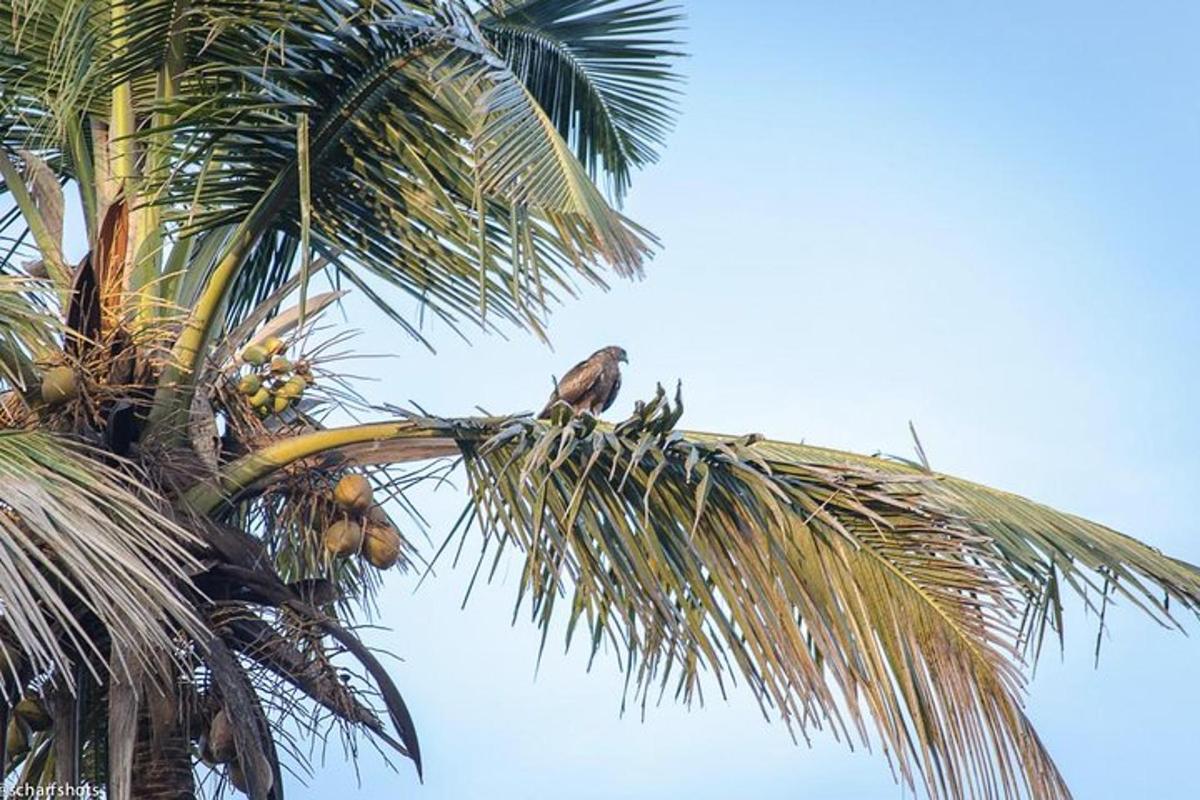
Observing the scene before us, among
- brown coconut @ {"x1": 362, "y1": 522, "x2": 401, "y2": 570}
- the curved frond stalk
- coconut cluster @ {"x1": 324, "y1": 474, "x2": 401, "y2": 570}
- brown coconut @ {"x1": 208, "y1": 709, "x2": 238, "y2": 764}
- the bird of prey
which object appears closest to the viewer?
the curved frond stalk

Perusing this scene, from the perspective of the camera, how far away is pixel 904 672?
4.83 meters

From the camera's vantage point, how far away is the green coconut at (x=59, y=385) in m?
5.16

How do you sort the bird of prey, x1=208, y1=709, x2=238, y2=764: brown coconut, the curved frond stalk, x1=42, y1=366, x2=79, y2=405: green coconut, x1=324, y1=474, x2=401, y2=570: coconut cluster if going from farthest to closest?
the bird of prey → x1=324, y1=474, x2=401, y2=570: coconut cluster → x1=208, y1=709, x2=238, y2=764: brown coconut → x1=42, y1=366, x2=79, y2=405: green coconut → the curved frond stalk

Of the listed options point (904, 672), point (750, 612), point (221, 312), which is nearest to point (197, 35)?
point (221, 312)

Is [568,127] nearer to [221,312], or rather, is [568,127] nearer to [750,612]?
[221,312]

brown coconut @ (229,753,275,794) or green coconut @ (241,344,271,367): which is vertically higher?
green coconut @ (241,344,271,367)

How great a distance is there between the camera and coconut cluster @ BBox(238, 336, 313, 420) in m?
5.59

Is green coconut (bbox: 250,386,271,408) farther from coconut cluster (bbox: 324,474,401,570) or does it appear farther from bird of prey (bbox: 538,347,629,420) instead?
bird of prey (bbox: 538,347,629,420)

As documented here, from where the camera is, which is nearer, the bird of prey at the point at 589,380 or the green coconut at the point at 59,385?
the green coconut at the point at 59,385

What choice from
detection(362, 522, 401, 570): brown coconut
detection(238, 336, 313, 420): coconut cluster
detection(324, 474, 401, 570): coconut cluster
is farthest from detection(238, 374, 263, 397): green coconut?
detection(362, 522, 401, 570): brown coconut

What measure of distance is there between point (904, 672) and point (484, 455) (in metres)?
1.24

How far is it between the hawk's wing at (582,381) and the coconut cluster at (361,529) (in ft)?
2.51

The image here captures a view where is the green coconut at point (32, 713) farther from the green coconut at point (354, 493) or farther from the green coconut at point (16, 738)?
the green coconut at point (354, 493)

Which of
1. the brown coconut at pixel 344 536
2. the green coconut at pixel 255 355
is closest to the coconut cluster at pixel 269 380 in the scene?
the green coconut at pixel 255 355
